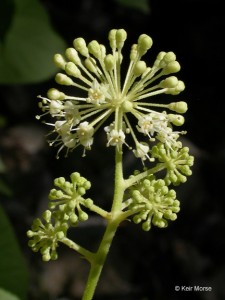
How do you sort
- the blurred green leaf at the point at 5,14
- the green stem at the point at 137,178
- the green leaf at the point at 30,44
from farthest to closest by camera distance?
the green leaf at the point at 30,44 < the blurred green leaf at the point at 5,14 < the green stem at the point at 137,178

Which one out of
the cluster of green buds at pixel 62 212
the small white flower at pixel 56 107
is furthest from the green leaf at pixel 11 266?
the small white flower at pixel 56 107

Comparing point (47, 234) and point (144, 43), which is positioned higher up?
point (144, 43)

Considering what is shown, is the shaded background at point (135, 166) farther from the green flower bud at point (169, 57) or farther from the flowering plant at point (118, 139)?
the green flower bud at point (169, 57)

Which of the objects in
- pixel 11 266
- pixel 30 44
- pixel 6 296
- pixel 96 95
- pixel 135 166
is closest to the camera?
pixel 96 95

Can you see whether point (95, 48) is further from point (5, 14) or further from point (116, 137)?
point (5, 14)

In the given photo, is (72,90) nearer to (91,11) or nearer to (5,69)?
(91,11)

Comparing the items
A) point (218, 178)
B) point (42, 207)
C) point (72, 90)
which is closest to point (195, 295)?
point (218, 178)

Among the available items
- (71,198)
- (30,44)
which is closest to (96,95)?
(71,198)
